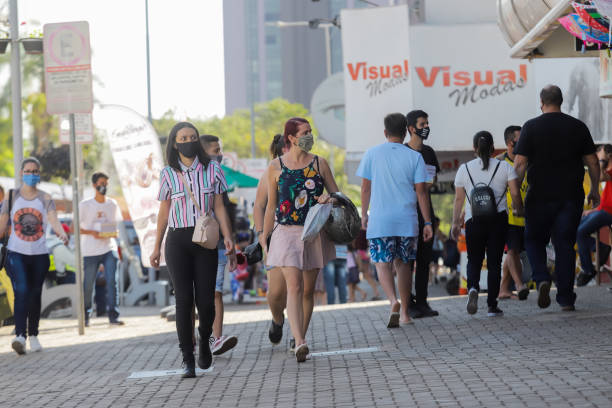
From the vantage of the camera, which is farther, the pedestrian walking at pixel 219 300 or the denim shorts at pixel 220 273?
the denim shorts at pixel 220 273

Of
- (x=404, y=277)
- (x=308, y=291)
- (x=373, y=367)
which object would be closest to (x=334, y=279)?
(x=404, y=277)

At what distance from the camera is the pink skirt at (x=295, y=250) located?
9.11 m

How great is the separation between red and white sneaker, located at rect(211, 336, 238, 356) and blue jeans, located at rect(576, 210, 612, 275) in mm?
6706

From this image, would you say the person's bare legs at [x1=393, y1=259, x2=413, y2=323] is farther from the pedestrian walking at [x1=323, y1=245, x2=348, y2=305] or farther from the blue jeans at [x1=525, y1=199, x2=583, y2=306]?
the pedestrian walking at [x1=323, y1=245, x2=348, y2=305]

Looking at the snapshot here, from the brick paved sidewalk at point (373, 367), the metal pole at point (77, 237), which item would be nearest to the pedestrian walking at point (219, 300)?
the brick paved sidewalk at point (373, 367)

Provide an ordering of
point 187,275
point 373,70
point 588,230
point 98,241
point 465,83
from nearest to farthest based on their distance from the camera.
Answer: point 187,275 < point 588,230 < point 98,241 < point 465,83 < point 373,70

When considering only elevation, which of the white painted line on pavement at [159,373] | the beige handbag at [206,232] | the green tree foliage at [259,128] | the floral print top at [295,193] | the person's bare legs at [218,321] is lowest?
the white painted line on pavement at [159,373]

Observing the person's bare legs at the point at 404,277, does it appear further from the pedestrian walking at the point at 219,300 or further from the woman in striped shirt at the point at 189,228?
the woman in striped shirt at the point at 189,228

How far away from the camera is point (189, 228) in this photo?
868 centimetres

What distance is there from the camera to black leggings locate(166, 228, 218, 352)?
863 cm

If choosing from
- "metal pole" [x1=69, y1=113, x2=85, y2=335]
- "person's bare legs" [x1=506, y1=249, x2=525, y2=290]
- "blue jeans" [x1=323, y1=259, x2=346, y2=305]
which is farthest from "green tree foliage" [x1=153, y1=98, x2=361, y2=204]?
"person's bare legs" [x1=506, y1=249, x2=525, y2=290]

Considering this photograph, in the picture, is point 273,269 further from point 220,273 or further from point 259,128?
point 259,128

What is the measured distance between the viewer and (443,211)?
79250 millimetres

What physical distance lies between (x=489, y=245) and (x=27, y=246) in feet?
14.6
